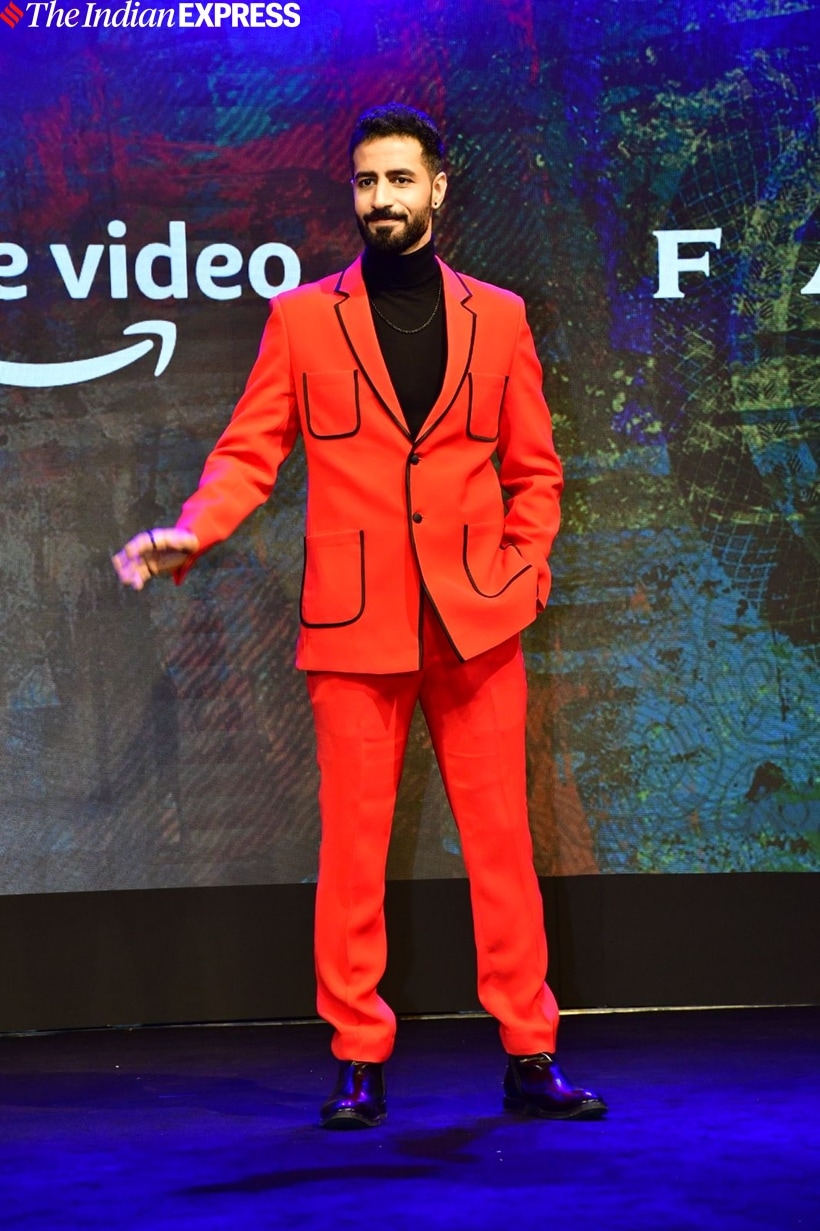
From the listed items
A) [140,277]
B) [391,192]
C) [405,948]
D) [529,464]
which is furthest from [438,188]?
[405,948]

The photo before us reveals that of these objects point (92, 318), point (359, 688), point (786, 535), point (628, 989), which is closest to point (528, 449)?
point (359, 688)

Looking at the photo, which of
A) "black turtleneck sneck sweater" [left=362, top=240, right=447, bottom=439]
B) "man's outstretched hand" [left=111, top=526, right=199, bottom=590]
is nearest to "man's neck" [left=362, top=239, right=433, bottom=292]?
"black turtleneck sneck sweater" [left=362, top=240, right=447, bottom=439]

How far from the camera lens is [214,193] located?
3.72 metres

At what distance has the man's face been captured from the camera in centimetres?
293

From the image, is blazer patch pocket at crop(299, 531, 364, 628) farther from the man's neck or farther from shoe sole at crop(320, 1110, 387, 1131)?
shoe sole at crop(320, 1110, 387, 1131)

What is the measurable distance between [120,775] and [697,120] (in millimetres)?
2011

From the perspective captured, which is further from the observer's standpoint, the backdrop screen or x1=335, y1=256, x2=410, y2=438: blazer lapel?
the backdrop screen

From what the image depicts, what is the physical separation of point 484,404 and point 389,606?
423mm

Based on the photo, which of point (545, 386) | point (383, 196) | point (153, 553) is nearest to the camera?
point (153, 553)

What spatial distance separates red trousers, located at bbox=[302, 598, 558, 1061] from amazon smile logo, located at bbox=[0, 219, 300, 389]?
1.10m

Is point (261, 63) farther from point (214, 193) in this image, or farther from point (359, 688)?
point (359, 688)

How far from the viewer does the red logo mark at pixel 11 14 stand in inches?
145

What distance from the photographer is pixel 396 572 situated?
2979mm

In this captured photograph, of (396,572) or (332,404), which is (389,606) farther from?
(332,404)
